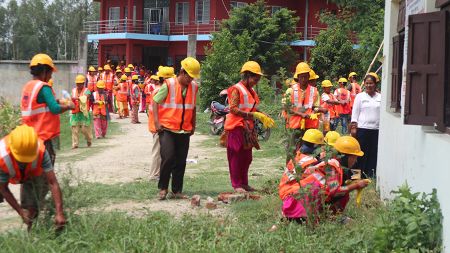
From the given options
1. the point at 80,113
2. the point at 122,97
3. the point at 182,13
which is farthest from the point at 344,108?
the point at 182,13

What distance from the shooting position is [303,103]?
9430mm

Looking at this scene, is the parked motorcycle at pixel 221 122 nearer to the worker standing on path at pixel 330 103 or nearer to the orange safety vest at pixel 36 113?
the worker standing on path at pixel 330 103

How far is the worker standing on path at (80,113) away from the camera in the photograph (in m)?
14.8

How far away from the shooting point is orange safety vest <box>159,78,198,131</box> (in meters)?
8.32

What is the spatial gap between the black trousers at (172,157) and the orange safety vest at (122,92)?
15.6 m

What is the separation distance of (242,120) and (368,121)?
2.33 m

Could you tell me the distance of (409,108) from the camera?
6273 mm

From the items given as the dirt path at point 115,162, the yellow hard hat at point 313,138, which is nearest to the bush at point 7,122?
the dirt path at point 115,162

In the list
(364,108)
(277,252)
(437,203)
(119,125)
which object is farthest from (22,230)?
(119,125)

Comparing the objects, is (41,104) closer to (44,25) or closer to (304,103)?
(304,103)

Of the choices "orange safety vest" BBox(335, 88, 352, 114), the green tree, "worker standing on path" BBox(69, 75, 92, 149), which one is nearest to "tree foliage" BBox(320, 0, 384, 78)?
the green tree

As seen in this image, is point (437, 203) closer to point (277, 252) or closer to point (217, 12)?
point (277, 252)

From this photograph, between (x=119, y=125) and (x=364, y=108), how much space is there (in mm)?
12569

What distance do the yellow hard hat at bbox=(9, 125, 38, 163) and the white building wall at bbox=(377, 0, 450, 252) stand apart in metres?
3.13
